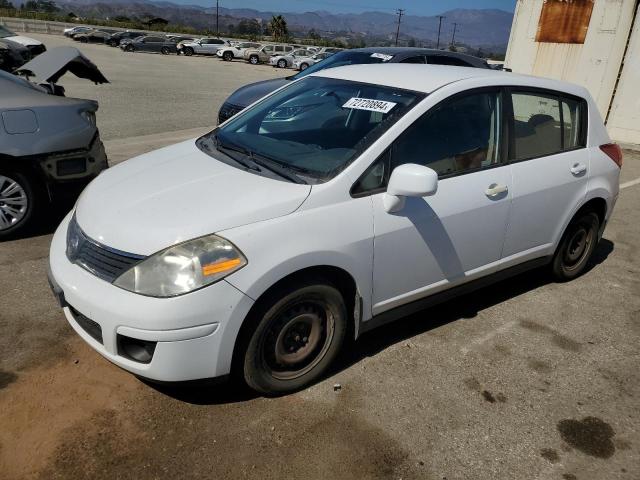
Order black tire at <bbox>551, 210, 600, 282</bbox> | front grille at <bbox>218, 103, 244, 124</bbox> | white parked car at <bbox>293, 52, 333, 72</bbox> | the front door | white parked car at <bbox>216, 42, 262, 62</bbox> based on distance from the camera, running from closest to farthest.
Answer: the front door < black tire at <bbox>551, 210, 600, 282</bbox> < front grille at <bbox>218, 103, 244, 124</bbox> < white parked car at <bbox>293, 52, 333, 72</bbox> < white parked car at <bbox>216, 42, 262, 62</bbox>

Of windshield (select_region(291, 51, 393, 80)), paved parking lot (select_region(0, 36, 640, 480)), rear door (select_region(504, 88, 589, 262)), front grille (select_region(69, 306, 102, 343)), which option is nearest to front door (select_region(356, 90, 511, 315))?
rear door (select_region(504, 88, 589, 262))

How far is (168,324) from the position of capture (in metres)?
2.37

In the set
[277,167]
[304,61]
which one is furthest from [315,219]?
[304,61]

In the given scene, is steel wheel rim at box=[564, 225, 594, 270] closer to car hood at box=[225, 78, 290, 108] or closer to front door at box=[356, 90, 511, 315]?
front door at box=[356, 90, 511, 315]

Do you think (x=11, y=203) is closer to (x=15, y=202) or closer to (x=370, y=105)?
(x=15, y=202)

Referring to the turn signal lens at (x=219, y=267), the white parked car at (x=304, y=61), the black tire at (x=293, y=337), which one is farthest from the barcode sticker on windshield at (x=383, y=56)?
the white parked car at (x=304, y=61)

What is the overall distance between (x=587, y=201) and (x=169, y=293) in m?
3.31

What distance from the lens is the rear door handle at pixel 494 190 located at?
333 centimetres

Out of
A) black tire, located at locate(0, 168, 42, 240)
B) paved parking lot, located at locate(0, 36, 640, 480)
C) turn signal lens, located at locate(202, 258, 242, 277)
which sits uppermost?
turn signal lens, located at locate(202, 258, 242, 277)

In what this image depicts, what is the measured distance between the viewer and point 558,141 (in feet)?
12.9

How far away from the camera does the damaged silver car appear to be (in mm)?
4469

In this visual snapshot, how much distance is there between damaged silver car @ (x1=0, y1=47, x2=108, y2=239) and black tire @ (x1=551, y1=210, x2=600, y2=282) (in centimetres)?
418

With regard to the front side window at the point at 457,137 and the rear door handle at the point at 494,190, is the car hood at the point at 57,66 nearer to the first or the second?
the front side window at the point at 457,137

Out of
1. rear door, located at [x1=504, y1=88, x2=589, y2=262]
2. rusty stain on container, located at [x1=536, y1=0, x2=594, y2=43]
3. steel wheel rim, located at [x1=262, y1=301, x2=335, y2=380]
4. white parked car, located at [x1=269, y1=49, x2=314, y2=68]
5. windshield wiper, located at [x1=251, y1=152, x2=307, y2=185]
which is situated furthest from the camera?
white parked car, located at [x1=269, y1=49, x2=314, y2=68]
